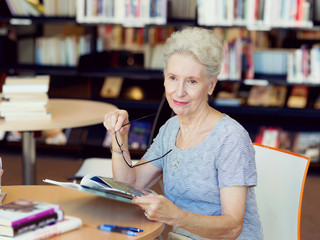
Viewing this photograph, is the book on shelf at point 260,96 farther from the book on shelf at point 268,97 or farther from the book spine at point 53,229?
the book spine at point 53,229

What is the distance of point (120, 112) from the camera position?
73.2 inches

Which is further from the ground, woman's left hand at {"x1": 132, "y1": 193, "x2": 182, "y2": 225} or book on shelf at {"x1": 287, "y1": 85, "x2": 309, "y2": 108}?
woman's left hand at {"x1": 132, "y1": 193, "x2": 182, "y2": 225}

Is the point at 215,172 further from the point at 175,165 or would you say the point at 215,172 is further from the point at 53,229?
the point at 53,229

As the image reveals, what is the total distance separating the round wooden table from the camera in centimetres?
264

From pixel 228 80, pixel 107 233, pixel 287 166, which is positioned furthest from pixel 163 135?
pixel 228 80

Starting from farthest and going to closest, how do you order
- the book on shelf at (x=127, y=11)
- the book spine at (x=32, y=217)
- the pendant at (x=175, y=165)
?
the book on shelf at (x=127, y=11) → the pendant at (x=175, y=165) → the book spine at (x=32, y=217)

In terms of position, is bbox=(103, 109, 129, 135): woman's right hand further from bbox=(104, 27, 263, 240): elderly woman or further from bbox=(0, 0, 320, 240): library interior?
bbox=(0, 0, 320, 240): library interior

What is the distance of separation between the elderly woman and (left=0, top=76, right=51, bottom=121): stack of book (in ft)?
3.29

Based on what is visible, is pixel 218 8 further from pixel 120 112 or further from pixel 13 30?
pixel 120 112

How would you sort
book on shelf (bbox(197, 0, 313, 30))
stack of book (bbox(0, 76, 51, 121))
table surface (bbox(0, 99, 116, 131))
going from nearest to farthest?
table surface (bbox(0, 99, 116, 131)), stack of book (bbox(0, 76, 51, 121)), book on shelf (bbox(197, 0, 313, 30))

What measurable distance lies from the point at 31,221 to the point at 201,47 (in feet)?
2.41

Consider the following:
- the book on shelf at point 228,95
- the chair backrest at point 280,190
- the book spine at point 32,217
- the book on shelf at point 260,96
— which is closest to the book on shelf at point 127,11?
the book on shelf at point 228,95

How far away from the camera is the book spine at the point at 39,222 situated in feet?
4.20

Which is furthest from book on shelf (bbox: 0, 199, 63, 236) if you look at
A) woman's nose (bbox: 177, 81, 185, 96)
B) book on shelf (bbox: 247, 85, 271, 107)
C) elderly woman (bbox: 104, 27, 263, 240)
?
book on shelf (bbox: 247, 85, 271, 107)
